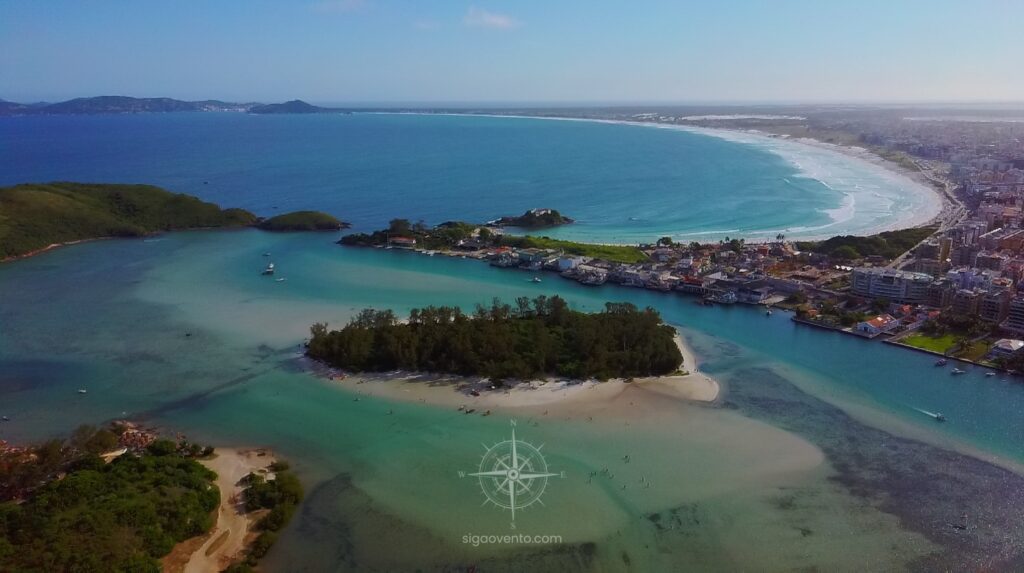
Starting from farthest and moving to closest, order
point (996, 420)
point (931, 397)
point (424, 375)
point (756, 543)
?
point (424, 375) → point (931, 397) → point (996, 420) → point (756, 543)

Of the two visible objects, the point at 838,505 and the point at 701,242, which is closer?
the point at 838,505

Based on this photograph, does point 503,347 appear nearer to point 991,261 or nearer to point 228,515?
point 228,515

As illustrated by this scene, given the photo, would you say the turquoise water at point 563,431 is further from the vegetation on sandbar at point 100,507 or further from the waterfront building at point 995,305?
the waterfront building at point 995,305

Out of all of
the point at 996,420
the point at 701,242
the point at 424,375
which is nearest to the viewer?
the point at 996,420

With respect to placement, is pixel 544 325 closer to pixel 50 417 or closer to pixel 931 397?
pixel 931 397

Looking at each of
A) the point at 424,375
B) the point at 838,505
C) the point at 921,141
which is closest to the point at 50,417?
the point at 424,375

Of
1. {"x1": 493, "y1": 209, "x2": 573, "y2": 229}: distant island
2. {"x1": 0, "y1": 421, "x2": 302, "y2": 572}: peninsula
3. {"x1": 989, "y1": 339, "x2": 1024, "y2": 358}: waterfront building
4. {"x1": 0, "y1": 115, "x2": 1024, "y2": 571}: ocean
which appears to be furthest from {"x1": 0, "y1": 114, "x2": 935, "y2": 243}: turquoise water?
{"x1": 0, "y1": 421, "x2": 302, "y2": 572}: peninsula

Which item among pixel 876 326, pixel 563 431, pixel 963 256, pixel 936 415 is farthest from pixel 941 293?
pixel 563 431
